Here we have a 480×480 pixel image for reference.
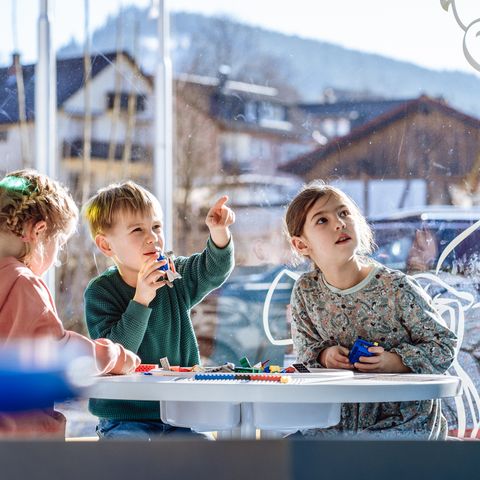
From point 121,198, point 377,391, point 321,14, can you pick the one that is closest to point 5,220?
point 121,198

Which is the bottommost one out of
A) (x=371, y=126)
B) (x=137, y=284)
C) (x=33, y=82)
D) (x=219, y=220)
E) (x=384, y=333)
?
(x=384, y=333)

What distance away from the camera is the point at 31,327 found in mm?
2031

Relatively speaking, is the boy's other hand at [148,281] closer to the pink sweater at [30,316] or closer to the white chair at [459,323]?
the pink sweater at [30,316]

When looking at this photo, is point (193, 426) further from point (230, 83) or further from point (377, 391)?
point (230, 83)

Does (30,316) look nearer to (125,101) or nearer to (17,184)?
(17,184)

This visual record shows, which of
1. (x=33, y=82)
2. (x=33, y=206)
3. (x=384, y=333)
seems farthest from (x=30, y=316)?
(x=33, y=82)

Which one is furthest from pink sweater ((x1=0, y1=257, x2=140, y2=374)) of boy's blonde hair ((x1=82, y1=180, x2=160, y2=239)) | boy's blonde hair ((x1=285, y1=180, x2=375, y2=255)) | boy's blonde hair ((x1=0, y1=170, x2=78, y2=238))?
boy's blonde hair ((x1=285, y1=180, x2=375, y2=255))

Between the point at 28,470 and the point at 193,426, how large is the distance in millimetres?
1149

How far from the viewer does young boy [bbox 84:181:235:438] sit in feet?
8.11

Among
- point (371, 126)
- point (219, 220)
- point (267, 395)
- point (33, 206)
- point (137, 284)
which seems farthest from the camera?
point (371, 126)

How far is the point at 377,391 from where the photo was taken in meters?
1.90

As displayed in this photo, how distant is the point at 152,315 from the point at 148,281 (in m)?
0.24

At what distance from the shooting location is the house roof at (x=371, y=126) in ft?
10.4

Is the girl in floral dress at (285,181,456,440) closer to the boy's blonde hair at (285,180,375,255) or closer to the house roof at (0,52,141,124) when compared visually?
the boy's blonde hair at (285,180,375,255)
